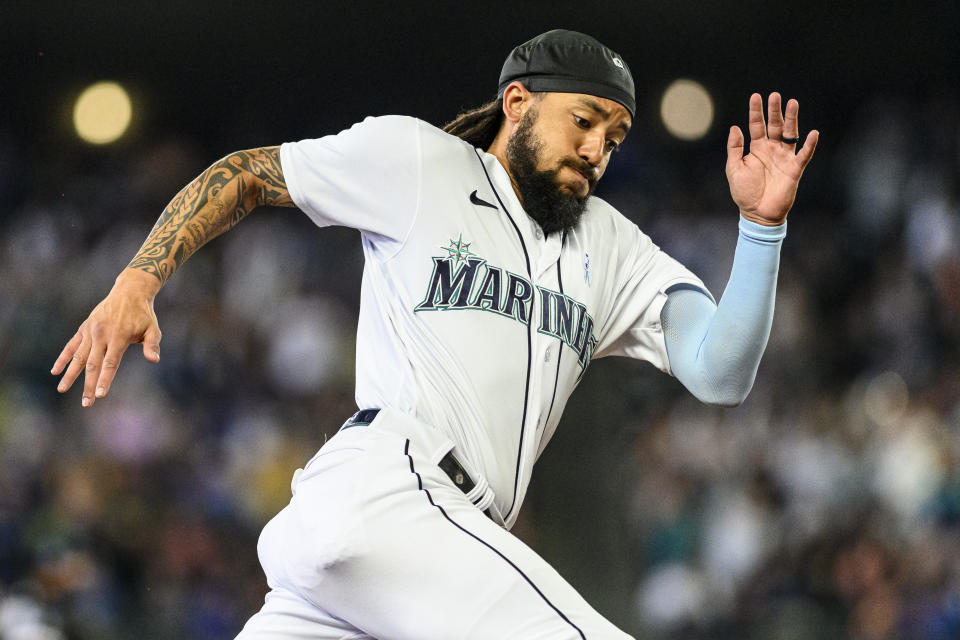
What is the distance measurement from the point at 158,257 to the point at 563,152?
3.25 feet

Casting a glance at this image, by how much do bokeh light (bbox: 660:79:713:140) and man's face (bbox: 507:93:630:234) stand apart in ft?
12.3

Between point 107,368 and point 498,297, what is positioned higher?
point 498,297

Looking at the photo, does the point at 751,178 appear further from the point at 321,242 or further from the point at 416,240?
the point at 321,242

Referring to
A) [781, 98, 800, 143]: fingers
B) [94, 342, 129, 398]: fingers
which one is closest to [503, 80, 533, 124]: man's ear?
[781, 98, 800, 143]: fingers

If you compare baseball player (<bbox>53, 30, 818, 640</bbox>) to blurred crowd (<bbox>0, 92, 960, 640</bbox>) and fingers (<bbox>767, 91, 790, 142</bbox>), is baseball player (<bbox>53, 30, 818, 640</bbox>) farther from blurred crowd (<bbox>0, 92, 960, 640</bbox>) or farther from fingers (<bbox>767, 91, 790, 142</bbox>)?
blurred crowd (<bbox>0, 92, 960, 640</bbox>)

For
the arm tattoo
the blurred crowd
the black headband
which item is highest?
the black headband

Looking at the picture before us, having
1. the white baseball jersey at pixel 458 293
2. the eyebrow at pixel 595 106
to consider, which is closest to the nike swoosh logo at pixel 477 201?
the white baseball jersey at pixel 458 293

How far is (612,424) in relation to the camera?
4.85 meters

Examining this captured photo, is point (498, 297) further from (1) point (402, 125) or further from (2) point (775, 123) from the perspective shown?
(2) point (775, 123)

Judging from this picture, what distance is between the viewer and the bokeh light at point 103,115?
6.05m

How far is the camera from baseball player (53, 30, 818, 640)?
1810 millimetres

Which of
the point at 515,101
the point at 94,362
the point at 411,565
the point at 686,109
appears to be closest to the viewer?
the point at 411,565

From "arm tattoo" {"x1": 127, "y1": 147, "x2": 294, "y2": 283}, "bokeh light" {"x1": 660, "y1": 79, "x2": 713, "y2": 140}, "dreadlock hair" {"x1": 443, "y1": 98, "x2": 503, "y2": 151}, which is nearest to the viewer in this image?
"arm tattoo" {"x1": 127, "y1": 147, "x2": 294, "y2": 283}

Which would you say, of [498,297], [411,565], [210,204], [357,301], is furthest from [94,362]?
[357,301]
